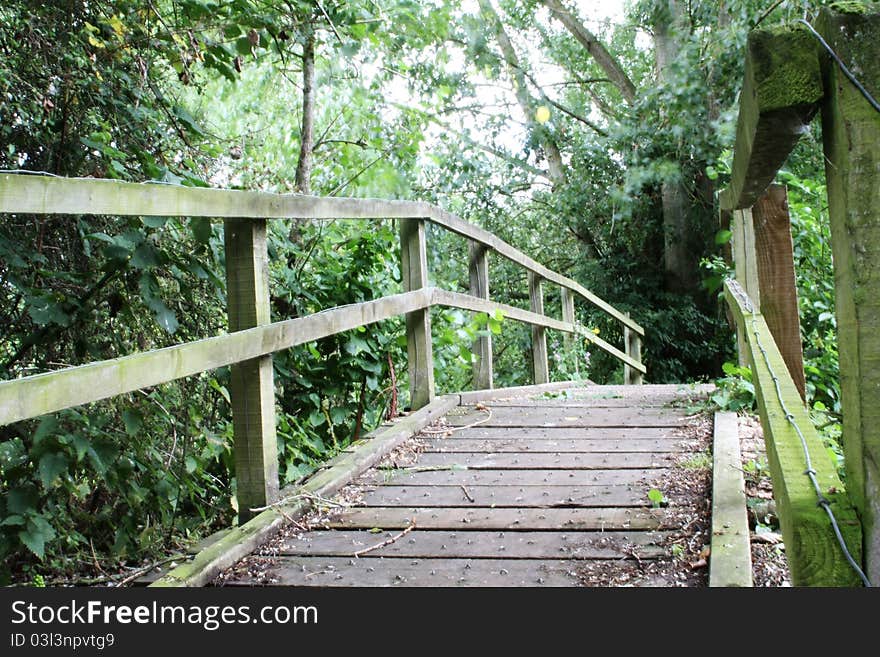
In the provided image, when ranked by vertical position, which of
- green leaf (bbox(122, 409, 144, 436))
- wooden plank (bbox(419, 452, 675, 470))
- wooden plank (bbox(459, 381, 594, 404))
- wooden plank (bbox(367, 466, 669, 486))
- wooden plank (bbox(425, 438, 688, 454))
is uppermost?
green leaf (bbox(122, 409, 144, 436))

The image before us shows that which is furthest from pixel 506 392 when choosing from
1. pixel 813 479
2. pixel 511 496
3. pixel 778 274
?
pixel 813 479

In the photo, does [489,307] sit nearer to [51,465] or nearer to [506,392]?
[506,392]

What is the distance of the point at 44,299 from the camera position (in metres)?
2.74

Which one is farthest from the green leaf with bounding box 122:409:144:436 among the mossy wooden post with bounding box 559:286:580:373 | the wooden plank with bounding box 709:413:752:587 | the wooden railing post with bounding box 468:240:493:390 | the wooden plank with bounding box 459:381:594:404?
the mossy wooden post with bounding box 559:286:580:373

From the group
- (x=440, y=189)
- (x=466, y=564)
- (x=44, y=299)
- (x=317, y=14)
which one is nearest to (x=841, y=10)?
(x=466, y=564)

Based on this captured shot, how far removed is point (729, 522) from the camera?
94.8 inches

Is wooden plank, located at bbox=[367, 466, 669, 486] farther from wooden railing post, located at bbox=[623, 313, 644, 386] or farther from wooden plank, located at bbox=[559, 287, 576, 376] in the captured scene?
wooden railing post, located at bbox=[623, 313, 644, 386]

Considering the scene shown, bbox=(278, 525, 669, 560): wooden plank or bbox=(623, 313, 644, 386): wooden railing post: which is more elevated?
bbox=(623, 313, 644, 386): wooden railing post

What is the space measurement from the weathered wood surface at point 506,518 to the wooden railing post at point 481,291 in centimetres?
283

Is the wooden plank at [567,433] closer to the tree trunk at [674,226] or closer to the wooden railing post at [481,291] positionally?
the wooden railing post at [481,291]

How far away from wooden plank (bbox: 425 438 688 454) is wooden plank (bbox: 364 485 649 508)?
645 millimetres

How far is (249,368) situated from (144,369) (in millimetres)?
613

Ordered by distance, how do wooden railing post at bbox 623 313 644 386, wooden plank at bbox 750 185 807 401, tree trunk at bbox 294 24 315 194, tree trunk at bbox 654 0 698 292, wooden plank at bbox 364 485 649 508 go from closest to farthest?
wooden plank at bbox 364 485 649 508 < wooden plank at bbox 750 185 807 401 < tree trunk at bbox 294 24 315 194 < wooden railing post at bbox 623 313 644 386 < tree trunk at bbox 654 0 698 292

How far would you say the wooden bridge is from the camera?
1.22 meters
